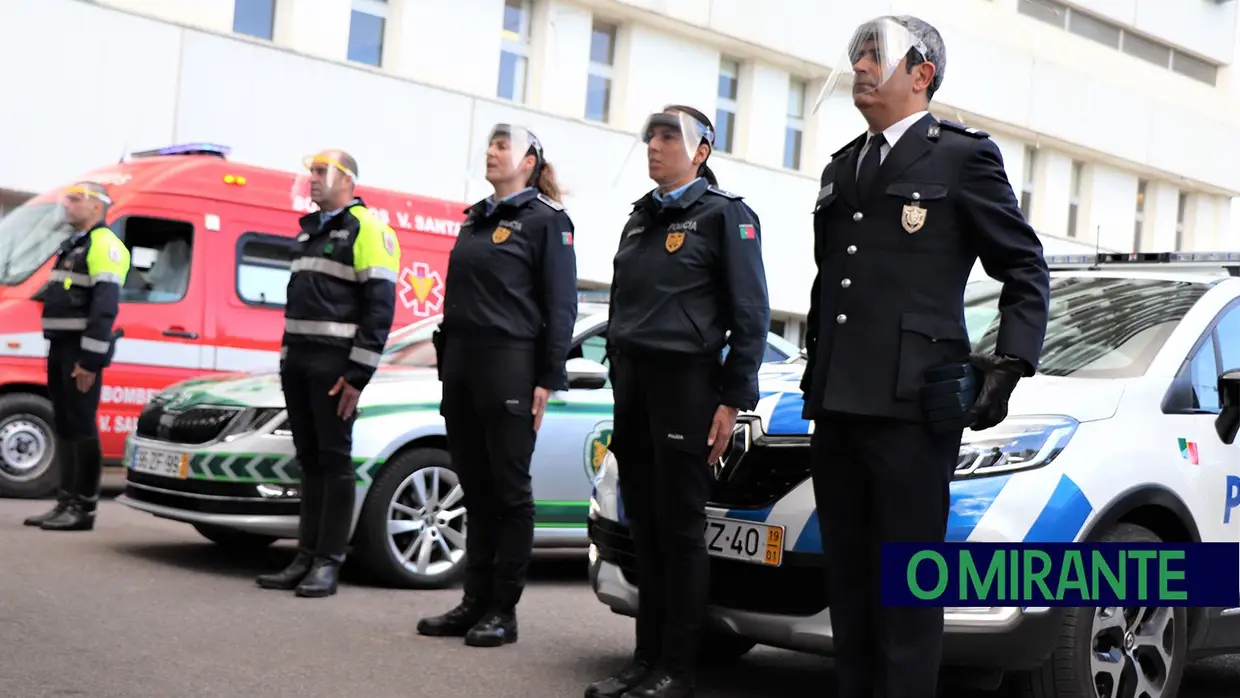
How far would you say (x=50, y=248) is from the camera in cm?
1102

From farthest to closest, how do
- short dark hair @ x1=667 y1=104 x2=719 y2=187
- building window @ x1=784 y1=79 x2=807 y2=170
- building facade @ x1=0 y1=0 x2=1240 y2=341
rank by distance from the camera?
1. building window @ x1=784 y1=79 x2=807 y2=170
2. building facade @ x1=0 y1=0 x2=1240 y2=341
3. short dark hair @ x1=667 y1=104 x2=719 y2=187

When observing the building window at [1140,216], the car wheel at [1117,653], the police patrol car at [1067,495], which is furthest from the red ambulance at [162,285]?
the building window at [1140,216]

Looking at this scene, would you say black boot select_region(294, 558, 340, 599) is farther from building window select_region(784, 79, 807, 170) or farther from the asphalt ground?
building window select_region(784, 79, 807, 170)

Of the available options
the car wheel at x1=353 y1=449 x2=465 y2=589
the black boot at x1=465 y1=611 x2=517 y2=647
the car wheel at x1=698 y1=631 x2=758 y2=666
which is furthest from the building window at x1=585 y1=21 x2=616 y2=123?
the car wheel at x1=698 y1=631 x2=758 y2=666

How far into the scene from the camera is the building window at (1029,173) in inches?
1196

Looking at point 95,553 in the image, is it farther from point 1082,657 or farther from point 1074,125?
point 1074,125

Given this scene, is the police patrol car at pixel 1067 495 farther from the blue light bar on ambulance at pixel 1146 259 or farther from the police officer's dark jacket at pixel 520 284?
the police officer's dark jacket at pixel 520 284

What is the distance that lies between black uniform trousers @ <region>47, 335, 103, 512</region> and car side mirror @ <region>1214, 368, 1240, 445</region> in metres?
6.34

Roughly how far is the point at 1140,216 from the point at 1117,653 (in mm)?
30449

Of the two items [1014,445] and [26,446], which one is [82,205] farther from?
[1014,445]

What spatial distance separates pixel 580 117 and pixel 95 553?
46.7 feet

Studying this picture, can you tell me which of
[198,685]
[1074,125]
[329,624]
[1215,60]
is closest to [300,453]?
[329,624]

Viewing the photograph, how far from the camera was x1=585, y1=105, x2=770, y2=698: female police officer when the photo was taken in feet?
17.0

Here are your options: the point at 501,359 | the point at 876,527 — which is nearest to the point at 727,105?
the point at 501,359
